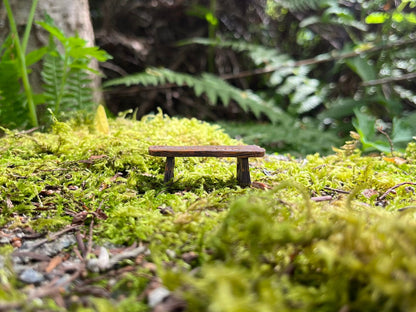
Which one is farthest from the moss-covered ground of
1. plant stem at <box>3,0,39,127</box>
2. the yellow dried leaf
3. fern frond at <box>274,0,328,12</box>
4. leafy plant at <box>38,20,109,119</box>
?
fern frond at <box>274,0,328,12</box>

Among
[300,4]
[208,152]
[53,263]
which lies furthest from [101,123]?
[300,4]

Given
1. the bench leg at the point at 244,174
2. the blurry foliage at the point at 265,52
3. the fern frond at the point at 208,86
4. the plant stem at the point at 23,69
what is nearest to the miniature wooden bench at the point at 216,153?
the bench leg at the point at 244,174

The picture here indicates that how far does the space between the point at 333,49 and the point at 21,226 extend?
4.70 m

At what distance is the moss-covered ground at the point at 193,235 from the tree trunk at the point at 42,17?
1.19 m

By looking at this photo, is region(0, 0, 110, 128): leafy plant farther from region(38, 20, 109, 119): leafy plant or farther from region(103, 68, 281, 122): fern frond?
region(103, 68, 281, 122): fern frond

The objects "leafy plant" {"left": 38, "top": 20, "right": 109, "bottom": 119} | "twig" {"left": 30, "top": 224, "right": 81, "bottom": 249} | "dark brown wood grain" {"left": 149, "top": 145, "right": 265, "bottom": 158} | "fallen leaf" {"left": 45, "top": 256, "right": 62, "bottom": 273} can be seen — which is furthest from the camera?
"leafy plant" {"left": 38, "top": 20, "right": 109, "bottom": 119}

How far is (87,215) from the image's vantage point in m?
1.31

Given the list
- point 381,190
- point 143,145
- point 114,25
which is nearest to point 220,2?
point 114,25

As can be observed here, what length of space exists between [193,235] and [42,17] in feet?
8.07

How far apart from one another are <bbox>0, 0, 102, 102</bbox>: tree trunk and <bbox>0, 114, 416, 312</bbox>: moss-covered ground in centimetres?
119

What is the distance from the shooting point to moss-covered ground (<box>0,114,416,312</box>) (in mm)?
797

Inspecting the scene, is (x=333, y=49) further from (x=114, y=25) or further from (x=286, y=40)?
(x=114, y=25)

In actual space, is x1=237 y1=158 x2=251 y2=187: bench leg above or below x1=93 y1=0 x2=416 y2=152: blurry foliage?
below

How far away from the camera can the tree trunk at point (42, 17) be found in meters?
2.71
